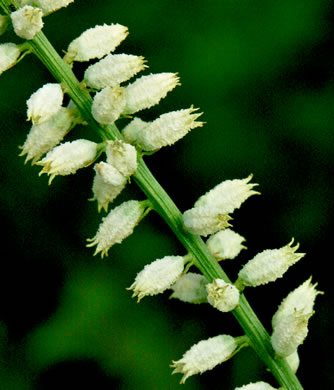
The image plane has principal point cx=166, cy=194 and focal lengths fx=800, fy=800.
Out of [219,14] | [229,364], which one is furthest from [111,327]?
[219,14]

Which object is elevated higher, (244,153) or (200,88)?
(200,88)

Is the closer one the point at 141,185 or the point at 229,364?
the point at 141,185

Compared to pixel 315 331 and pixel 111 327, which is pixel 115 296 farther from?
pixel 315 331

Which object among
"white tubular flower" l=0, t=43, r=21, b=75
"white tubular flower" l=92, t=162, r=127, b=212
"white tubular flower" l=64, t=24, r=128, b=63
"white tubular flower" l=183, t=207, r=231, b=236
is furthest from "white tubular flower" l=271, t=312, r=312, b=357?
"white tubular flower" l=0, t=43, r=21, b=75

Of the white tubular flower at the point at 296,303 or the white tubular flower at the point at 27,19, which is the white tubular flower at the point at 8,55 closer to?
the white tubular flower at the point at 27,19

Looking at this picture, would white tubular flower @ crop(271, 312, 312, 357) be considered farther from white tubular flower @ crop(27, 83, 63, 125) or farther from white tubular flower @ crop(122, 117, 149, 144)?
white tubular flower @ crop(27, 83, 63, 125)
